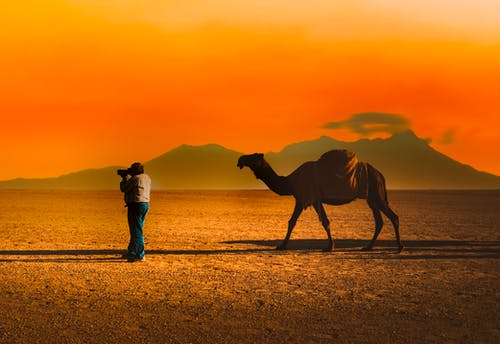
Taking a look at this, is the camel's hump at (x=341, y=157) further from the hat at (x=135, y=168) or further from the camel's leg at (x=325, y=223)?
the hat at (x=135, y=168)

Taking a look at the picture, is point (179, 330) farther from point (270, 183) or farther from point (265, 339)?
point (270, 183)

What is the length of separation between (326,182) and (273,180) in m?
1.36

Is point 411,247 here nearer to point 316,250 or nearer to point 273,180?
point 316,250

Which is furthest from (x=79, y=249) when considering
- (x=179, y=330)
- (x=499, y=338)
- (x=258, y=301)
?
(x=499, y=338)

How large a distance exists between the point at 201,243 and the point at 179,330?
416 inches

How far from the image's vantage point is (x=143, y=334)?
279 inches

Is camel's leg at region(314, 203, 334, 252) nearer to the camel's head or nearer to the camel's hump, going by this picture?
the camel's hump

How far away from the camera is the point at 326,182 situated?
50.7 ft

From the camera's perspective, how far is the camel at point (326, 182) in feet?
50.7

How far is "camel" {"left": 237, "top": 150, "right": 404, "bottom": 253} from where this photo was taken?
50.7 ft

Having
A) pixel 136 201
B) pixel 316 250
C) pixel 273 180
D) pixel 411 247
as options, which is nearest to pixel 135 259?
pixel 136 201

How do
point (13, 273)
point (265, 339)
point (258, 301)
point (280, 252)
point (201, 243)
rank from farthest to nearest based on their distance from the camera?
point (201, 243) → point (280, 252) → point (13, 273) → point (258, 301) → point (265, 339)

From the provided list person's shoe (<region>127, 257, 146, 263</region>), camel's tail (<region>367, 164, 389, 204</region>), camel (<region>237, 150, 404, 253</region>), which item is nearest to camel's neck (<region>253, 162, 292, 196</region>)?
camel (<region>237, 150, 404, 253</region>)

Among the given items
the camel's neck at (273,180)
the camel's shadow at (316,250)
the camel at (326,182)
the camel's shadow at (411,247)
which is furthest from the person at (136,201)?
the camel's shadow at (411,247)
